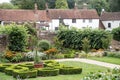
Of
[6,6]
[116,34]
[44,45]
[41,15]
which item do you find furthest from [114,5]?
[44,45]

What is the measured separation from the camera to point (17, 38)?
37.9 metres

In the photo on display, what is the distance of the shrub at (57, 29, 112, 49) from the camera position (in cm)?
4125

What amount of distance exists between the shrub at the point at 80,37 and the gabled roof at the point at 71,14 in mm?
23722

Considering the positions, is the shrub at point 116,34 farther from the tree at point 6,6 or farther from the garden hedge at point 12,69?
the tree at point 6,6

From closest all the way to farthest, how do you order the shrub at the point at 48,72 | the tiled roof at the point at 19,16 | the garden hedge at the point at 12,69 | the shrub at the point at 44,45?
1. the shrub at the point at 48,72
2. the garden hedge at the point at 12,69
3. the shrub at the point at 44,45
4. the tiled roof at the point at 19,16

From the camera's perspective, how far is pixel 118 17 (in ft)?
246

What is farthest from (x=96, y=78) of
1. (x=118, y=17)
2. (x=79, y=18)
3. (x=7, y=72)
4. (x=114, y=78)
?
(x=118, y=17)

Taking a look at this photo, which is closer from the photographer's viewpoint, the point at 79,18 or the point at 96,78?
the point at 96,78

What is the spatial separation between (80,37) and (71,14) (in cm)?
2769

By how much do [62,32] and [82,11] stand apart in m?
28.0

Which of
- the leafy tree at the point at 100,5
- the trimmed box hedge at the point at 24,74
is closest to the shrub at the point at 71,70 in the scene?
the trimmed box hedge at the point at 24,74

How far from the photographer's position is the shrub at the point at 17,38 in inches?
1491

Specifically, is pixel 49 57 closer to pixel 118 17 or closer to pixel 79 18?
pixel 79 18

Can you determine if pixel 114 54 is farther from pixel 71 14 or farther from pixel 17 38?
pixel 71 14
